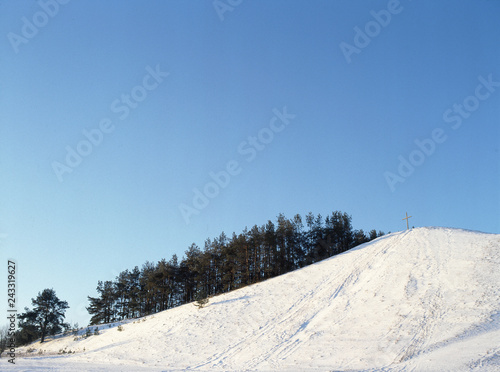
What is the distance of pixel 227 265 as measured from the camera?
5288cm

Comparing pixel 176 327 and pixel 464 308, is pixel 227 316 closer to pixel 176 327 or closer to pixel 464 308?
pixel 176 327

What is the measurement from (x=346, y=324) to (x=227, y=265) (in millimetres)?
31660

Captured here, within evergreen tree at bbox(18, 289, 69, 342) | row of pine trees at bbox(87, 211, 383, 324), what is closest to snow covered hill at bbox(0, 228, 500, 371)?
evergreen tree at bbox(18, 289, 69, 342)

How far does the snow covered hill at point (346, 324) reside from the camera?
712 inches

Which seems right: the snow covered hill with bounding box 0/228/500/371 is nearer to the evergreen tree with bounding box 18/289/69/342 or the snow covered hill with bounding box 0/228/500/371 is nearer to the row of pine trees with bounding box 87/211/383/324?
the evergreen tree with bounding box 18/289/69/342

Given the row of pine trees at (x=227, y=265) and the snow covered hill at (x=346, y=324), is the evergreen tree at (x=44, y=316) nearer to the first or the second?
the snow covered hill at (x=346, y=324)

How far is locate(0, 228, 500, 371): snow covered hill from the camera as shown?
59.3 feet

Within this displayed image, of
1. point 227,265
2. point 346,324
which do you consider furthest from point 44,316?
point 346,324

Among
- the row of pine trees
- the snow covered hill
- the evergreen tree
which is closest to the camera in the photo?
the snow covered hill

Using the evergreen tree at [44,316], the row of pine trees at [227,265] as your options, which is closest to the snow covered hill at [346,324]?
the evergreen tree at [44,316]

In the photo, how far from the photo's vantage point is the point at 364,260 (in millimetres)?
35781

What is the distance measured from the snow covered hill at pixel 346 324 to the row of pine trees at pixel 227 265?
46.8 ft

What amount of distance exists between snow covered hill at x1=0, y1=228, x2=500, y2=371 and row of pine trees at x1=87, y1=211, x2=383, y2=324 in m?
14.3

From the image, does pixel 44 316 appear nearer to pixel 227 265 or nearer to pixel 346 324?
pixel 227 265
